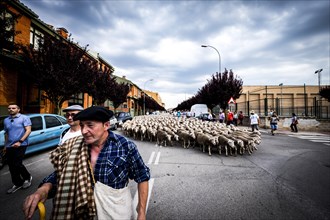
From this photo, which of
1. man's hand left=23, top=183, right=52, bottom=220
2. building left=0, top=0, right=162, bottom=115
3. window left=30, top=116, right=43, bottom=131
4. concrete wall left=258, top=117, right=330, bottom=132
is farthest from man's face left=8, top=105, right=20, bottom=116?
concrete wall left=258, top=117, right=330, bottom=132

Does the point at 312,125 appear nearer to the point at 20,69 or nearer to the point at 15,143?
the point at 15,143

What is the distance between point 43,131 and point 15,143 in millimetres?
2908

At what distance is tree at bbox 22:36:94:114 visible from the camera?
31.0 feet

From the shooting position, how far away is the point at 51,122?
21.2ft

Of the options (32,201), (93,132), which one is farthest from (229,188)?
(32,201)

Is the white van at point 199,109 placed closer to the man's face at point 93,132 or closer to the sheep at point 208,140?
the sheep at point 208,140

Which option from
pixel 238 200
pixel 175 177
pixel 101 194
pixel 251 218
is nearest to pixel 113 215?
pixel 101 194

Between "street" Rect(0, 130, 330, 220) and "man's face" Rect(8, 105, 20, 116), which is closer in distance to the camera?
"street" Rect(0, 130, 330, 220)

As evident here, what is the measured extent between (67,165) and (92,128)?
36 centimetres

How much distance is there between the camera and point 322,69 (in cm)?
2991

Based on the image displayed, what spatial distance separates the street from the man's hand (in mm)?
1828

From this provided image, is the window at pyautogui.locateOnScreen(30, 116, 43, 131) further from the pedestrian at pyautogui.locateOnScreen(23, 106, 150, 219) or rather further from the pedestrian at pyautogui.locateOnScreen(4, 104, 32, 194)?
the pedestrian at pyautogui.locateOnScreen(23, 106, 150, 219)

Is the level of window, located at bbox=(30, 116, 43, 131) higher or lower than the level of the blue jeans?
higher

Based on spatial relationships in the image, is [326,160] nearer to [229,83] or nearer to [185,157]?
[185,157]
